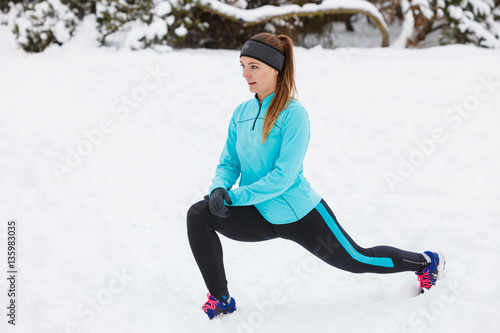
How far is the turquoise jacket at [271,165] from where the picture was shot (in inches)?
86.8

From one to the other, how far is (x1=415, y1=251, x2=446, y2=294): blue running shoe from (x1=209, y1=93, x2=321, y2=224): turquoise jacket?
0.77 m

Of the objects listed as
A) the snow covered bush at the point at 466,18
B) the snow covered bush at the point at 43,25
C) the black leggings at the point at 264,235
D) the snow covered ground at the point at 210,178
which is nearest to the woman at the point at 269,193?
the black leggings at the point at 264,235

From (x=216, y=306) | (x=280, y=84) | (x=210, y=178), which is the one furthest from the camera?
(x=210, y=178)

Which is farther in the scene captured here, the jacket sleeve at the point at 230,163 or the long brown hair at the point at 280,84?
the jacket sleeve at the point at 230,163

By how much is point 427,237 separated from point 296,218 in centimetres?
139

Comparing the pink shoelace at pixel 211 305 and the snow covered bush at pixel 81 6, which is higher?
the snow covered bush at pixel 81 6

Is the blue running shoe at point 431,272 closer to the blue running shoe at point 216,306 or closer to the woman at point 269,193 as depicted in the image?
the woman at point 269,193

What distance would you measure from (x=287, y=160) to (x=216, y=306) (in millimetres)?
922

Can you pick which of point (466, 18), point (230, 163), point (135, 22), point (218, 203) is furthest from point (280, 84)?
point (466, 18)

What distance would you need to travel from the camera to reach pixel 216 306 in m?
2.51

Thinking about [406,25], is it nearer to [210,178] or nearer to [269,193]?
[210,178]

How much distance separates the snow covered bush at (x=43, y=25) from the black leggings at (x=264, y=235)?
581 centimetres

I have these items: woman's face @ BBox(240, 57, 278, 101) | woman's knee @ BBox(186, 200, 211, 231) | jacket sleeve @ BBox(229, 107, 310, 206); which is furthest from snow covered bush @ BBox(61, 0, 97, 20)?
jacket sleeve @ BBox(229, 107, 310, 206)

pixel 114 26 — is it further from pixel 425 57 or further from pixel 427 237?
pixel 427 237
